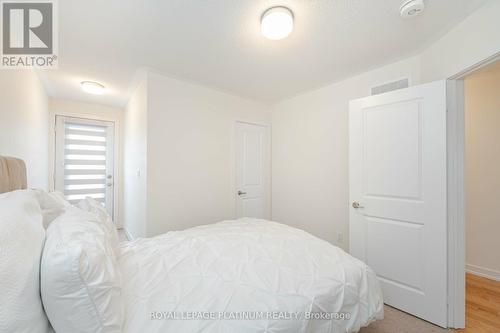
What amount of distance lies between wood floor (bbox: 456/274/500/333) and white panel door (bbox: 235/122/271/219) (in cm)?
256

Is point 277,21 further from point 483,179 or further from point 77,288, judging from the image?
point 483,179

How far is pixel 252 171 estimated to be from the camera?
140 inches

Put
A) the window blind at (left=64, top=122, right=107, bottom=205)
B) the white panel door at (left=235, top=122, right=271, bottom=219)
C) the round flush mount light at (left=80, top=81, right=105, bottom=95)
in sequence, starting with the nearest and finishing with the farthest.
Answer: the round flush mount light at (left=80, top=81, right=105, bottom=95), the white panel door at (left=235, top=122, right=271, bottom=219), the window blind at (left=64, top=122, right=107, bottom=205)

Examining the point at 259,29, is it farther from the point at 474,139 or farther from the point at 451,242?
the point at 474,139

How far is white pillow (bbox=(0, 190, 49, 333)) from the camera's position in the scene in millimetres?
599

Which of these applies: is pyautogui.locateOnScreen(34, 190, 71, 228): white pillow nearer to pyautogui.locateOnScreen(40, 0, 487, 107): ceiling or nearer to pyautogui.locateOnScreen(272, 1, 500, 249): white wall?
pyautogui.locateOnScreen(40, 0, 487, 107): ceiling

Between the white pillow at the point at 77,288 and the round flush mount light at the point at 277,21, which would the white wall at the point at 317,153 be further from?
the white pillow at the point at 77,288

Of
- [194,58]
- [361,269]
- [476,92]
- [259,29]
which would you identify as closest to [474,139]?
[476,92]

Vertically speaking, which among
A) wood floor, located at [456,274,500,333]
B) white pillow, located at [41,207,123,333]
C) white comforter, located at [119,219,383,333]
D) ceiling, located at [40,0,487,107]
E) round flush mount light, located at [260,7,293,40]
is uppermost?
ceiling, located at [40,0,487,107]

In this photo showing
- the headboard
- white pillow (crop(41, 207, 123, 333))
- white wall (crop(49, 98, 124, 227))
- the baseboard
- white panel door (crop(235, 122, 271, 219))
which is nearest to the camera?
white pillow (crop(41, 207, 123, 333))

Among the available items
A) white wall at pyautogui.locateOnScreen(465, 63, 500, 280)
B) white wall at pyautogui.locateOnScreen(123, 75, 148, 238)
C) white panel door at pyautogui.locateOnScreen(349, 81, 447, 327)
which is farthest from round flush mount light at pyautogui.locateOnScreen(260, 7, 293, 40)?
white wall at pyautogui.locateOnScreen(465, 63, 500, 280)

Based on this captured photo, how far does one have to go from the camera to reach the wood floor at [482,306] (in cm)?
169

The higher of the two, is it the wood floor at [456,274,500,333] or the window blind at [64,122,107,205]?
the window blind at [64,122,107,205]

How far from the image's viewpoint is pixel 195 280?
120 centimetres
